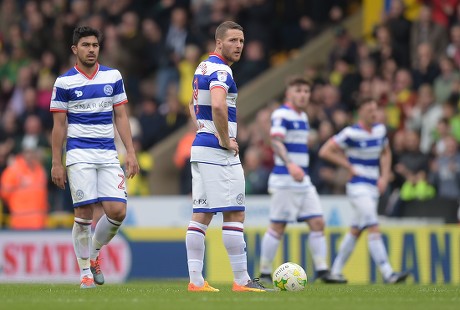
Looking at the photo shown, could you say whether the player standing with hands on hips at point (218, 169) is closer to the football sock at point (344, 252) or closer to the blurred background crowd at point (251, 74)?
the football sock at point (344, 252)

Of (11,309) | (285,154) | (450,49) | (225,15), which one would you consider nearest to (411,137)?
(450,49)

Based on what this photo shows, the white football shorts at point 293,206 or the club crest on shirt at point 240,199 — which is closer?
the club crest on shirt at point 240,199

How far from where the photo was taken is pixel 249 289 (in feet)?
37.3

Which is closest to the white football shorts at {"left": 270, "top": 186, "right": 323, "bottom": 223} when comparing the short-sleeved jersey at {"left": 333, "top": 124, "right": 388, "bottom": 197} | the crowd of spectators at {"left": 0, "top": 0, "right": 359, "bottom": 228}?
the short-sleeved jersey at {"left": 333, "top": 124, "right": 388, "bottom": 197}

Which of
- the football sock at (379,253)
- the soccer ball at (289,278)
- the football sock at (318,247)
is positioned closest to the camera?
the soccer ball at (289,278)

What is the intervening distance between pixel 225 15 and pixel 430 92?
6.33 metres

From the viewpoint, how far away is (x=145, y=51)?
25.5 meters

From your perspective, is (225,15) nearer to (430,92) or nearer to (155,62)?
(155,62)

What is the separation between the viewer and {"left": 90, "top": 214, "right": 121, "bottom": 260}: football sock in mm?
12258

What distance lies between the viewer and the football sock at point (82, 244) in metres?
12.2

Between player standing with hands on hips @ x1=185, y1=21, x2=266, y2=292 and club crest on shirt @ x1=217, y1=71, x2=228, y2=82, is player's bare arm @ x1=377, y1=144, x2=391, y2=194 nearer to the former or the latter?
player standing with hands on hips @ x1=185, y1=21, x2=266, y2=292

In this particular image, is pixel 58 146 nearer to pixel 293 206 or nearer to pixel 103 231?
pixel 103 231

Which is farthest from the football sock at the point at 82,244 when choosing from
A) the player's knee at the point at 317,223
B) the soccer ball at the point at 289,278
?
the player's knee at the point at 317,223

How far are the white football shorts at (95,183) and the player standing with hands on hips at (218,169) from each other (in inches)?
43.7
